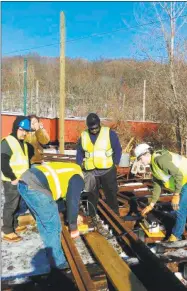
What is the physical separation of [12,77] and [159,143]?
3074cm

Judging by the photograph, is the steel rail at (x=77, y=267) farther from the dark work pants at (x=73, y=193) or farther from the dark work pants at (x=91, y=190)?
the dark work pants at (x=91, y=190)

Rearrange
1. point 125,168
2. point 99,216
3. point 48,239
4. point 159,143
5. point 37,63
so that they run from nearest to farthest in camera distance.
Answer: point 48,239 < point 99,216 < point 125,168 < point 159,143 < point 37,63

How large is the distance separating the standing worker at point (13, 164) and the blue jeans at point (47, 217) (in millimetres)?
1110

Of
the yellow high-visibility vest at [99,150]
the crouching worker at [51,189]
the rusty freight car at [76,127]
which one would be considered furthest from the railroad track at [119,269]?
the rusty freight car at [76,127]

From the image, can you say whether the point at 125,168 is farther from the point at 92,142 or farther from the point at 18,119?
the point at 18,119

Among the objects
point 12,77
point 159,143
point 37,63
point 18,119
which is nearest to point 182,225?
point 18,119

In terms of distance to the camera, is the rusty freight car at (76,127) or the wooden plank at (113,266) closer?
the wooden plank at (113,266)

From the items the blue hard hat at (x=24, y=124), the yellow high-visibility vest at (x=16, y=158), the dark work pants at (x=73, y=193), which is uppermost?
the blue hard hat at (x=24, y=124)

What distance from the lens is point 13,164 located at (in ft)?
15.9

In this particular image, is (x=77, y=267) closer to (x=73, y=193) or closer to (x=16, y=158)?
(x=73, y=193)

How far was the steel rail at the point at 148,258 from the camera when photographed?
3.24 metres

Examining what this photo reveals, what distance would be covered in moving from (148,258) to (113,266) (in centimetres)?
43

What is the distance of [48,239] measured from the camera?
148 inches

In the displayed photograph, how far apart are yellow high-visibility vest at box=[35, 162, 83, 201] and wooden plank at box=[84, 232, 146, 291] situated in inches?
40.1
